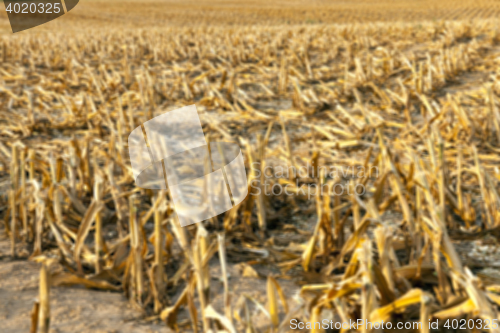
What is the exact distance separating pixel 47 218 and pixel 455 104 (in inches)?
96.1

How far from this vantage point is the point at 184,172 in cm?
243

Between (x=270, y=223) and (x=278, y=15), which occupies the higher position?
(x=278, y=15)

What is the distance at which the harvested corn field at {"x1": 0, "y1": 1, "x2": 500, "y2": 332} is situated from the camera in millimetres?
1209

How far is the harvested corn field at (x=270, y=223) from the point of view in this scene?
1.21 metres

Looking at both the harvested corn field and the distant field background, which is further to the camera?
the distant field background

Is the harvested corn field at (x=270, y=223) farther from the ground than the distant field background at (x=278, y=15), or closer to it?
closer to it

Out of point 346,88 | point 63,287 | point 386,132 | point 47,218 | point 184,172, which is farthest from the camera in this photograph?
point 346,88

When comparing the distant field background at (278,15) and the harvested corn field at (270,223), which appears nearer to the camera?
the harvested corn field at (270,223)

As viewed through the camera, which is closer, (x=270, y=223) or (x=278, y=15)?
(x=270, y=223)

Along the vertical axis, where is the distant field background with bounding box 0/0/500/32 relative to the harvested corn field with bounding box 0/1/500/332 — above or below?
above

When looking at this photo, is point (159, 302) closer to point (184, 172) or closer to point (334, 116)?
point (184, 172)

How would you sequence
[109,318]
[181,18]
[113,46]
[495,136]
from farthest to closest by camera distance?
1. [181,18]
2. [113,46]
3. [495,136]
4. [109,318]

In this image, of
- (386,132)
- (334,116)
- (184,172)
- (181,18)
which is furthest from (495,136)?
(181,18)

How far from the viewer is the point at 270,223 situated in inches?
78.0
